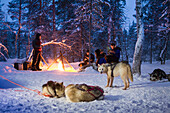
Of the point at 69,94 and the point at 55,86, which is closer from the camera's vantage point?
the point at 69,94

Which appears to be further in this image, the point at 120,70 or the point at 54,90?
the point at 120,70

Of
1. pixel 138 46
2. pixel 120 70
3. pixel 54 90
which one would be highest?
pixel 138 46

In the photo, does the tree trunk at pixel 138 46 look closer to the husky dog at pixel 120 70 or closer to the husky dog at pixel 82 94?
the husky dog at pixel 120 70

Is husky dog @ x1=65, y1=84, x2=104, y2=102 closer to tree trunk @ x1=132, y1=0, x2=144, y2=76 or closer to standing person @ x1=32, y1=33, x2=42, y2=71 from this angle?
tree trunk @ x1=132, y1=0, x2=144, y2=76

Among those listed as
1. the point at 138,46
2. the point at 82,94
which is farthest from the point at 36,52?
the point at 82,94

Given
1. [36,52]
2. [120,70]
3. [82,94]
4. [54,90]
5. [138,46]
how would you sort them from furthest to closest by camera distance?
1. [36,52]
2. [138,46]
3. [120,70]
4. [54,90]
5. [82,94]

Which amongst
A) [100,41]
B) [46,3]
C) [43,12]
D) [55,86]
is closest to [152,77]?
[55,86]

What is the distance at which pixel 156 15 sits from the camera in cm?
2267

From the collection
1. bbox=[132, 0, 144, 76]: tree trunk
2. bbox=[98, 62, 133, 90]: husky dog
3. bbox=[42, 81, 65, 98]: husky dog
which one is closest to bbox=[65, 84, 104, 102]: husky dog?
bbox=[42, 81, 65, 98]: husky dog

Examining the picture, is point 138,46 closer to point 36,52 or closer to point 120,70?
A: point 120,70

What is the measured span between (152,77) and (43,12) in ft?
58.2

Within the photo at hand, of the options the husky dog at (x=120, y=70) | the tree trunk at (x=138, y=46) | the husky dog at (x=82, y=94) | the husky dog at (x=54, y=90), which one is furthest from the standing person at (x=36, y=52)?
the husky dog at (x=82, y=94)

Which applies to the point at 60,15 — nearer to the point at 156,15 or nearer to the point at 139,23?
the point at 156,15

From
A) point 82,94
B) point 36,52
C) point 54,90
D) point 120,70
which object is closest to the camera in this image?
point 82,94
